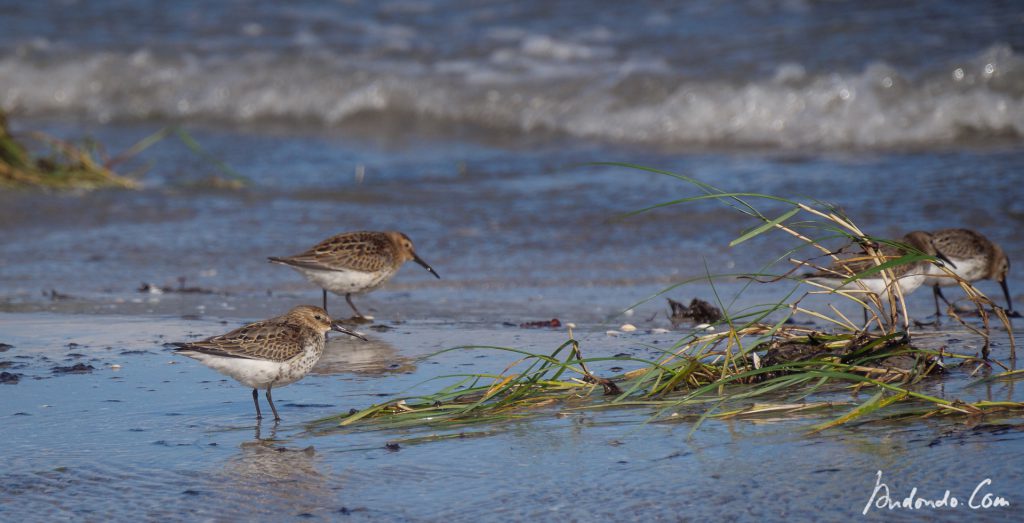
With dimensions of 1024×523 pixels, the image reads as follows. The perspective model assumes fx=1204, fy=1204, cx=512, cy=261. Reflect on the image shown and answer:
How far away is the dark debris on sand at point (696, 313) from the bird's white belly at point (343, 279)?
6.27 feet

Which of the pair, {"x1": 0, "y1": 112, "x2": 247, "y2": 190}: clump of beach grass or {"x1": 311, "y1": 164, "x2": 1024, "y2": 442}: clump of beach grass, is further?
{"x1": 0, "y1": 112, "x2": 247, "y2": 190}: clump of beach grass

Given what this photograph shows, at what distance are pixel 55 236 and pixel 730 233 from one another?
5.24 metres

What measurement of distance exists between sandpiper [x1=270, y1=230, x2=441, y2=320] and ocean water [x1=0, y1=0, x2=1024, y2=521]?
0.81 feet

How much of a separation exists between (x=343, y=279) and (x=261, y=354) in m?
2.40

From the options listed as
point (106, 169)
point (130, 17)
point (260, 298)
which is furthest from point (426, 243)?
point (130, 17)

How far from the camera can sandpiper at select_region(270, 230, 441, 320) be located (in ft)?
24.3

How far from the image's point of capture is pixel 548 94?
48.1 ft

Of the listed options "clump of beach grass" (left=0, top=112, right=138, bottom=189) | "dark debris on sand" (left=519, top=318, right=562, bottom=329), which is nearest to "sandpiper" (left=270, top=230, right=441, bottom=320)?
"dark debris on sand" (left=519, top=318, right=562, bottom=329)

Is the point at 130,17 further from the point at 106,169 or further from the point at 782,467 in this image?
the point at 782,467

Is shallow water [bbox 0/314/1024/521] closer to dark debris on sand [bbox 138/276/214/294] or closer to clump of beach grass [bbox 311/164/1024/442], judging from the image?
clump of beach grass [bbox 311/164/1024/442]

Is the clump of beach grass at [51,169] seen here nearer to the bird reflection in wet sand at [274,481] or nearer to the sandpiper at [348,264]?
the sandpiper at [348,264]

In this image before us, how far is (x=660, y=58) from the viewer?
14742 millimetres

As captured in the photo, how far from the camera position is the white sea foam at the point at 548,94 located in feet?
40.9

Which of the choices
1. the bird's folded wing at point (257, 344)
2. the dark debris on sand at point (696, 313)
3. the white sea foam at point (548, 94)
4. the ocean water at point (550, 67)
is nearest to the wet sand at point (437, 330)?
the dark debris on sand at point (696, 313)
